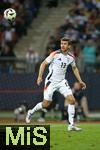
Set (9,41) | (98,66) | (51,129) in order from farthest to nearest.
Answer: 1. (9,41)
2. (98,66)
3. (51,129)

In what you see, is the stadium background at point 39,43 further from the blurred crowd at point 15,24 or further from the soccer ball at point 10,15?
the soccer ball at point 10,15

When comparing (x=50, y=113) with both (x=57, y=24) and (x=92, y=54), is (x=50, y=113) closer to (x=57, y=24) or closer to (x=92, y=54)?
(x=92, y=54)

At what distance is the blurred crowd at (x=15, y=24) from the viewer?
98.4 feet

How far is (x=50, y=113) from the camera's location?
2797cm

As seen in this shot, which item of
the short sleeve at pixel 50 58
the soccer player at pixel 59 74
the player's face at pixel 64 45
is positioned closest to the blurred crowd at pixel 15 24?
the soccer player at pixel 59 74

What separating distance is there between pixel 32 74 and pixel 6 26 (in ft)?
13.4

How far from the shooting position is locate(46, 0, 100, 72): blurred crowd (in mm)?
28845

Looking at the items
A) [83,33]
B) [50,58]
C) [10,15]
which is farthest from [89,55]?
[50,58]

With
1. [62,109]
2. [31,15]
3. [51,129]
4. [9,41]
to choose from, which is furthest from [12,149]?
[31,15]

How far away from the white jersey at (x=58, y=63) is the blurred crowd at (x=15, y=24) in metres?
8.75

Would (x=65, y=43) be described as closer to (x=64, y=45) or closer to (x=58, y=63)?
(x=64, y=45)

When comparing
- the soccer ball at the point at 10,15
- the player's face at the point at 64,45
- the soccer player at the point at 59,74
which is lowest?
the soccer player at the point at 59,74

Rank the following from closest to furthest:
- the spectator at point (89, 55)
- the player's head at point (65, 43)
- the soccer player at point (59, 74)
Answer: the player's head at point (65, 43) < the soccer player at point (59, 74) < the spectator at point (89, 55)

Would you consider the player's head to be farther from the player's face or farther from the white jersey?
the white jersey
